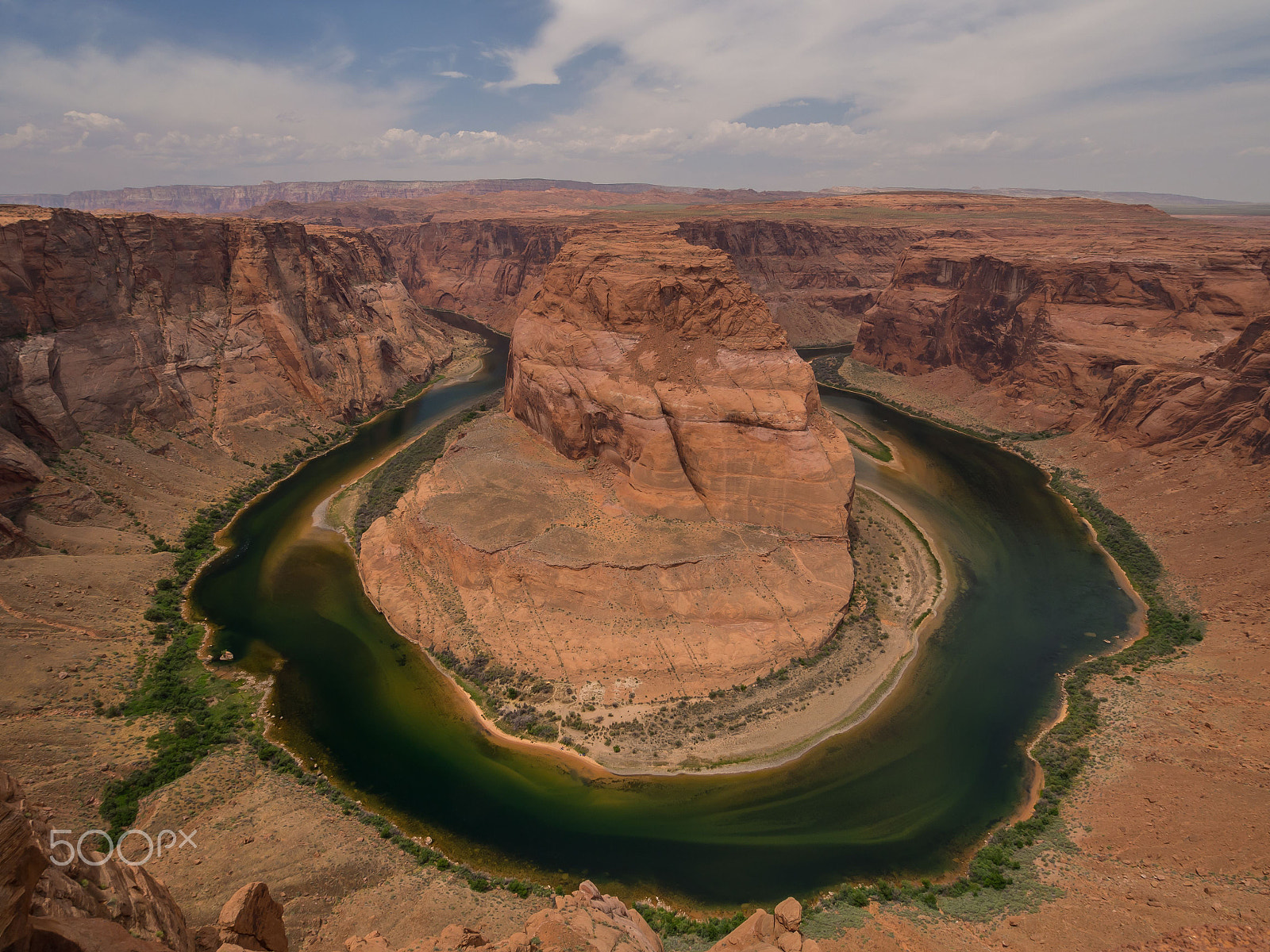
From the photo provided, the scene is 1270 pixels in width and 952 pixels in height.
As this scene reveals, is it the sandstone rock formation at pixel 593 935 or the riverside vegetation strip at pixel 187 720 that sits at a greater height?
the sandstone rock formation at pixel 593 935

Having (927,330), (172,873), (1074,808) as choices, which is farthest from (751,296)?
(927,330)

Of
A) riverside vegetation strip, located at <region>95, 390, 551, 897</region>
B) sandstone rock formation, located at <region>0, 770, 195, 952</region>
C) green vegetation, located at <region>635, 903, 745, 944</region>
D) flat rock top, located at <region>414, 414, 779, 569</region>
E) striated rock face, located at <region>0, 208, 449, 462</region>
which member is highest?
striated rock face, located at <region>0, 208, 449, 462</region>

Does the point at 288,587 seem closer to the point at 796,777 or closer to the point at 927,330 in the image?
the point at 796,777

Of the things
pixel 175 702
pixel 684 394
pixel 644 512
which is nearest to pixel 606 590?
pixel 644 512

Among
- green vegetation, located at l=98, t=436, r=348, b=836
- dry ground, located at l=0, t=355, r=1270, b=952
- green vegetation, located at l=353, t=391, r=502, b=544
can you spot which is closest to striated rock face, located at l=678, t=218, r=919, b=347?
green vegetation, located at l=353, t=391, r=502, b=544

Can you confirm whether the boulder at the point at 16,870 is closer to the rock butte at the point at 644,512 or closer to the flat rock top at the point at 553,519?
the rock butte at the point at 644,512

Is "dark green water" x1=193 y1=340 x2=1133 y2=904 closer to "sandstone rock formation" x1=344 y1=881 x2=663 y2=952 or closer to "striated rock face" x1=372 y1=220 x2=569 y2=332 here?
"sandstone rock formation" x1=344 y1=881 x2=663 y2=952

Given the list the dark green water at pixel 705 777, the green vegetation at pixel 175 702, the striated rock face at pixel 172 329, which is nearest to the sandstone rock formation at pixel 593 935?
the dark green water at pixel 705 777
